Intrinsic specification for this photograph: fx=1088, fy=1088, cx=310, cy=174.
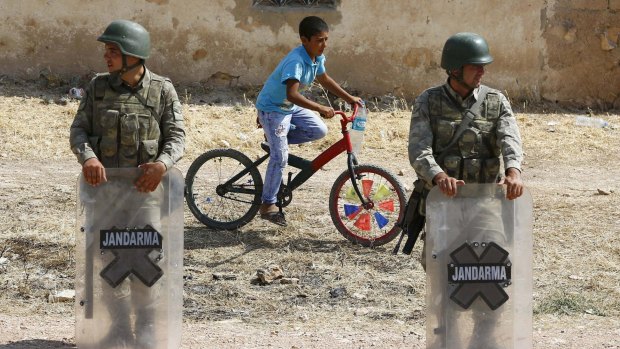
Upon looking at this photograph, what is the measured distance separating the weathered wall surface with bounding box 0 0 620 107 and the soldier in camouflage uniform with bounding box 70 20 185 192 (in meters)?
7.32

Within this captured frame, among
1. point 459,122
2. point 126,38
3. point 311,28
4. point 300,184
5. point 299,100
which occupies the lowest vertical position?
point 300,184

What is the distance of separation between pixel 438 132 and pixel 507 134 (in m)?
0.33

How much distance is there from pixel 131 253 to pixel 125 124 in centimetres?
68

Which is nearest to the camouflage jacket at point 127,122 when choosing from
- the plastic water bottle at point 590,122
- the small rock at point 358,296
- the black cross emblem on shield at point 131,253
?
the black cross emblem on shield at point 131,253

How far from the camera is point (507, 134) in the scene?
5.31 meters

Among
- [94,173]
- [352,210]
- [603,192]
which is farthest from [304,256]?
[603,192]

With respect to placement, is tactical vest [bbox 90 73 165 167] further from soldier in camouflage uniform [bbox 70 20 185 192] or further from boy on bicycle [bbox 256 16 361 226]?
boy on bicycle [bbox 256 16 361 226]

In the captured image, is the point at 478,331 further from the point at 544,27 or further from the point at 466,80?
the point at 544,27

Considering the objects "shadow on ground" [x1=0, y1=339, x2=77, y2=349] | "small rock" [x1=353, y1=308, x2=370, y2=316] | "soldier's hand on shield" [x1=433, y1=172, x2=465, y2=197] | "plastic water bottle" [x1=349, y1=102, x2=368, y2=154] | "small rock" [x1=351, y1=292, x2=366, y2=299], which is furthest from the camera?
"plastic water bottle" [x1=349, y1=102, x2=368, y2=154]

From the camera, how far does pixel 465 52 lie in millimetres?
5289

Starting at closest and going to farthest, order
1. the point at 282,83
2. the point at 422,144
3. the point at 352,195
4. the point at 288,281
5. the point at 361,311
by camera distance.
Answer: the point at 422,144 < the point at 361,311 < the point at 288,281 < the point at 282,83 < the point at 352,195

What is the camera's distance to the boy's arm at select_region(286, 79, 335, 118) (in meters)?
7.62

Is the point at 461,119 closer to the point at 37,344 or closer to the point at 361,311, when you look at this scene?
the point at 361,311

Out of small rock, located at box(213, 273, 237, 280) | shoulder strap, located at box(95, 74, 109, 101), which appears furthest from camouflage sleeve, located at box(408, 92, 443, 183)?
small rock, located at box(213, 273, 237, 280)
